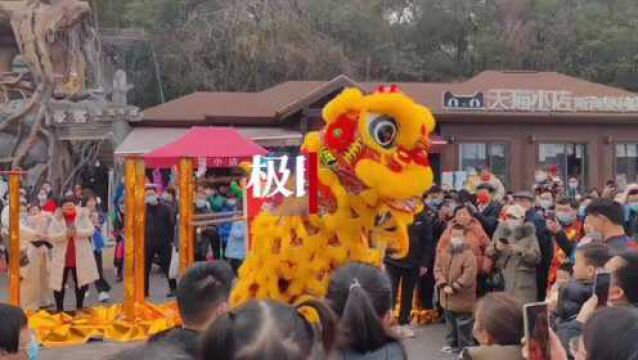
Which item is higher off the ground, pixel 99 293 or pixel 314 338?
pixel 314 338

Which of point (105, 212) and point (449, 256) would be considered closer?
point (449, 256)

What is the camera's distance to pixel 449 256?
9.50m

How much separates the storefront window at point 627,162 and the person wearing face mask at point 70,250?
566 inches

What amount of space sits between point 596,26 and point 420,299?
23455 mm

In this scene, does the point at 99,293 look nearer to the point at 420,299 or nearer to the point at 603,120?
the point at 420,299

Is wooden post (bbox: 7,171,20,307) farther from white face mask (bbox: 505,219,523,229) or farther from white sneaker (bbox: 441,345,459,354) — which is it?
white face mask (bbox: 505,219,523,229)

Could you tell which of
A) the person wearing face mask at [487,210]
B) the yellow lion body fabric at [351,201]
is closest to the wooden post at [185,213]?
the person wearing face mask at [487,210]

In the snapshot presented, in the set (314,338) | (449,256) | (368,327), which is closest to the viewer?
(314,338)

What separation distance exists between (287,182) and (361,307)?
12.0ft

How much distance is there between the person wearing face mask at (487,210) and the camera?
10719mm

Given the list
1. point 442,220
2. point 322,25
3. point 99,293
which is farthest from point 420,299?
point 322,25

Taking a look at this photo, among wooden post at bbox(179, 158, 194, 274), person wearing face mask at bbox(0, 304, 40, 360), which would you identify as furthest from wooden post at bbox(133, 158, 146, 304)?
person wearing face mask at bbox(0, 304, 40, 360)

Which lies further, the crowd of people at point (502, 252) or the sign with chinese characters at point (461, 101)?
the sign with chinese characters at point (461, 101)

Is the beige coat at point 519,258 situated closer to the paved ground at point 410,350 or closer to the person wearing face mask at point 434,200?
the paved ground at point 410,350
